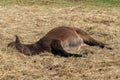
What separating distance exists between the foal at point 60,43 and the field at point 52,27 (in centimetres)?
12

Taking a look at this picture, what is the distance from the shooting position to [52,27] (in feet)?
38.1

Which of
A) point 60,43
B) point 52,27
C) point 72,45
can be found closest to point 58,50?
point 60,43

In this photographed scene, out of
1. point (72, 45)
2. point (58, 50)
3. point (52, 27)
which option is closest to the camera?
point (58, 50)

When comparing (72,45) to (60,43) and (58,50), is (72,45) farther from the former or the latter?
(58,50)

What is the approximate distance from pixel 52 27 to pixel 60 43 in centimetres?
345

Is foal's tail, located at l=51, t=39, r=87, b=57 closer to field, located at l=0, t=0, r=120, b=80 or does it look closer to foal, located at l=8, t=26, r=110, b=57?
foal, located at l=8, t=26, r=110, b=57

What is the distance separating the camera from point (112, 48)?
8953mm

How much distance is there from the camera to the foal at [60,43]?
7981 millimetres

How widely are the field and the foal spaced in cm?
12

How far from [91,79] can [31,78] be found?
1002 millimetres

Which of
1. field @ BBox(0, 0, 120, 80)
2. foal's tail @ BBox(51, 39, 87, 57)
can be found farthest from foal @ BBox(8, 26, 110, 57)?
field @ BBox(0, 0, 120, 80)

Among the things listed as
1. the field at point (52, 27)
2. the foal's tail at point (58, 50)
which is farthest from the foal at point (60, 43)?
the field at point (52, 27)

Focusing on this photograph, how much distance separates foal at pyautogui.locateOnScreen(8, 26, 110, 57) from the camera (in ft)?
26.2

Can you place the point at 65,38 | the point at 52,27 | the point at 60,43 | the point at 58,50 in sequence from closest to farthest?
the point at 58,50, the point at 60,43, the point at 65,38, the point at 52,27
